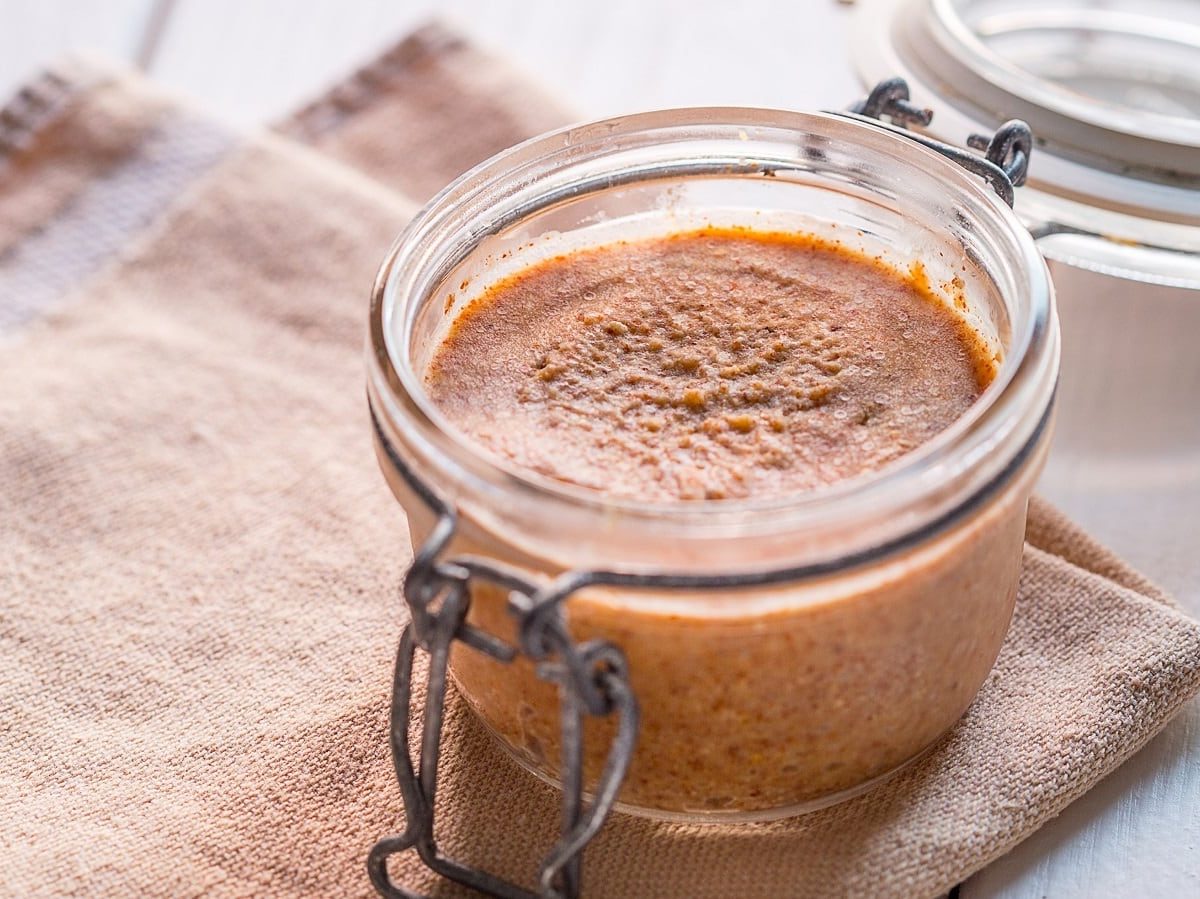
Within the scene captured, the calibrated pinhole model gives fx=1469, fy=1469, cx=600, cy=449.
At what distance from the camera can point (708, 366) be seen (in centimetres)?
100

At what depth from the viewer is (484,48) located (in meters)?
1.73

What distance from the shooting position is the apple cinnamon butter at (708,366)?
36.5 inches

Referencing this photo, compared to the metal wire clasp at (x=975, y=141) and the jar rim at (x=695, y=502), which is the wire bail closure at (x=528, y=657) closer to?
the jar rim at (x=695, y=502)

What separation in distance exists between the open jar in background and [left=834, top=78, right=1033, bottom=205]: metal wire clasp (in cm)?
15

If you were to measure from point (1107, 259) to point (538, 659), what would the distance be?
733 mm

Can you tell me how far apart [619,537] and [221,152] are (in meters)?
0.98

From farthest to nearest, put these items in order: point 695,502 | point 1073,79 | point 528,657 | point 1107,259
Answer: point 1073,79 → point 1107,259 → point 695,502 → point 528,657

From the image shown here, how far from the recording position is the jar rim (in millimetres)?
767

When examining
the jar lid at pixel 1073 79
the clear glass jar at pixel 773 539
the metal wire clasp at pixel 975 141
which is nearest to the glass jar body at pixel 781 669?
the clear glass jar at pixel 773 539

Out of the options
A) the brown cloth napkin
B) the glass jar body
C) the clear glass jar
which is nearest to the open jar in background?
the brown cloth napkin

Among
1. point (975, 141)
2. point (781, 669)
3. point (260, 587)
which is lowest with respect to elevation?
point (260, 587)

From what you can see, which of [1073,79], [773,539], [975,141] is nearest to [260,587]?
[773,539]

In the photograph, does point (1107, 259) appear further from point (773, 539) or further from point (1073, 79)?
point (773, 539)

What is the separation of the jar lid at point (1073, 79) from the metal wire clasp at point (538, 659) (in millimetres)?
703
